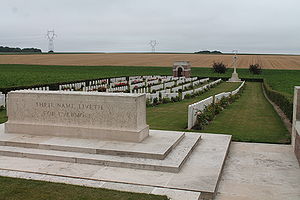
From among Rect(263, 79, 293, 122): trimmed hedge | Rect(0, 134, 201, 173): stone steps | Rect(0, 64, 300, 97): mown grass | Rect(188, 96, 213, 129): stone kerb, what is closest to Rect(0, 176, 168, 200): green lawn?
Rect(0, 134, 201, 173): stone steps

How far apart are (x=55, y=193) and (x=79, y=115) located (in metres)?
3.06

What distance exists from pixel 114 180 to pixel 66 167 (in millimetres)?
1207

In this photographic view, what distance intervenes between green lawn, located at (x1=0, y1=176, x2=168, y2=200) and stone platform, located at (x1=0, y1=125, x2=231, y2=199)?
373 millimetres

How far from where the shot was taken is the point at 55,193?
5133 millimetres

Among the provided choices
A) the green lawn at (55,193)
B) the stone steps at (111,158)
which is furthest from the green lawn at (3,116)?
the green lawn at (55,193)

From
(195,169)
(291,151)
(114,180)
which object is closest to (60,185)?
(114,180)

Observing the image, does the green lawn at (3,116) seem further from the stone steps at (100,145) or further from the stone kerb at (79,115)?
the stone steps at (100,145)

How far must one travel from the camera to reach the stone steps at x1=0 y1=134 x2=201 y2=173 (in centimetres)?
643

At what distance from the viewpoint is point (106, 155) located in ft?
22.8

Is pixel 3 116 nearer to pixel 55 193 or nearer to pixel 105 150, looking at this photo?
pixel 105 150

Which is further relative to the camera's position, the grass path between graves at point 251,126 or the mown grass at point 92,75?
the mown grass at point 92,75

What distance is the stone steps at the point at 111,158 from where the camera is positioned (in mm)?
6434

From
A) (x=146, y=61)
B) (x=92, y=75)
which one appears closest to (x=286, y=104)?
(x=92, y=75)

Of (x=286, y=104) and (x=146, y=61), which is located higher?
(x=146, y=61)
